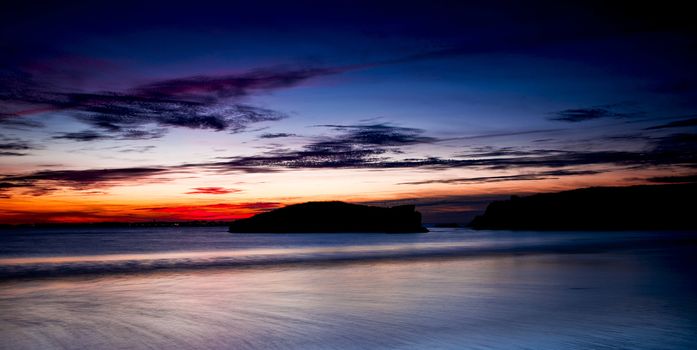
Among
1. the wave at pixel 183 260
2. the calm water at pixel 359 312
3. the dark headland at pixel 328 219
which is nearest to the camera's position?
the calm water at pixel 359 312

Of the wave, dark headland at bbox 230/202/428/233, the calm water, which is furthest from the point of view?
dark headland at bbox 230/202/428/233

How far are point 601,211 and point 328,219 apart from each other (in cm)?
8293

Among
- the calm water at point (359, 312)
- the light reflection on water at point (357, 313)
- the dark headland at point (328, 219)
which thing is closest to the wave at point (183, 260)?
the calm water at point (359, 312)

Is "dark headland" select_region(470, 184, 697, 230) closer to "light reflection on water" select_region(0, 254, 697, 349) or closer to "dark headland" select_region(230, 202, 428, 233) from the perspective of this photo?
"dark headland" select_region(230, 202, 428, 233)

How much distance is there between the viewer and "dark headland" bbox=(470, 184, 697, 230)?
157000 mm

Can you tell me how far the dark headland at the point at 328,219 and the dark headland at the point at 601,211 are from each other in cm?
3775

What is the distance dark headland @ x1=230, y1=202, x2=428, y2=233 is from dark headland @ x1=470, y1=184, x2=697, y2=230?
37.7m

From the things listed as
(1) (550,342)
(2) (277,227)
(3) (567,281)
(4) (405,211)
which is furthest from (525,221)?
(1) (550,342)

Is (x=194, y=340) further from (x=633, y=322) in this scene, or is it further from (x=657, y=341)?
(x=633, y=322)

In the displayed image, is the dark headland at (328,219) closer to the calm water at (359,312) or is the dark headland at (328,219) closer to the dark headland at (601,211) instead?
the dark headland at (601,211)

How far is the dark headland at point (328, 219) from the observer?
147 meters

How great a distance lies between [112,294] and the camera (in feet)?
53.1

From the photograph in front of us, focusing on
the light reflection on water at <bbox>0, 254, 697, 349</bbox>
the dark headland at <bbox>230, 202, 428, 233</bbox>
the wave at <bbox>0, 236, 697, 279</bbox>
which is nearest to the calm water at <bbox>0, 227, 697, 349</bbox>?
the light reflection on water at <bbox>0, 254, 697, 349</bbox>

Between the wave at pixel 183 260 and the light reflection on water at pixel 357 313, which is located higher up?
the light reflection on water at pixel 357 313
